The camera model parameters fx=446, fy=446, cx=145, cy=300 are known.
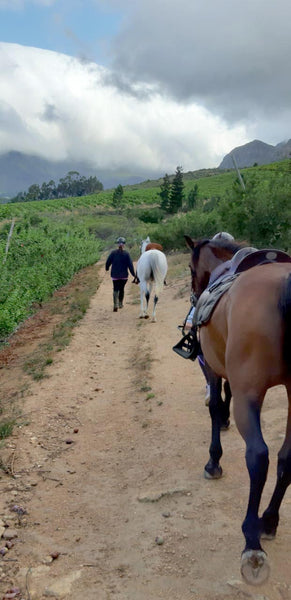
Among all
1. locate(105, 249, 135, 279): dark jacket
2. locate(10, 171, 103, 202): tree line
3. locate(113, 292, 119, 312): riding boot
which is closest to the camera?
locate(105, 249, 135, 279): dark jacket

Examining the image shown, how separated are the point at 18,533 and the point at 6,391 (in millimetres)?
3287

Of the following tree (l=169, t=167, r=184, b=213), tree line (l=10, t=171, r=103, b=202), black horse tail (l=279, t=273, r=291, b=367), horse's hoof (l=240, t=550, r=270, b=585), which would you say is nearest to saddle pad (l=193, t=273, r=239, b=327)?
black horse tail (l=279, t=273, r=291, b=367)

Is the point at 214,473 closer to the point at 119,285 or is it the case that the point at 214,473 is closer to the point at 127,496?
the point at 127,496

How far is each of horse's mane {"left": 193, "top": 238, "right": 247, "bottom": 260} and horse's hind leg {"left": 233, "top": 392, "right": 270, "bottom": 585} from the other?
188cm

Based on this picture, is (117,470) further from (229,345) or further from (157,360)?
(157,360)

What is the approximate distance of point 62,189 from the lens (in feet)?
361

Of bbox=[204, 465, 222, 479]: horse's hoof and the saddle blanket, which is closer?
the saddle blanket

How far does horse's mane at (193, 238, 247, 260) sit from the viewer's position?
4.01 meters

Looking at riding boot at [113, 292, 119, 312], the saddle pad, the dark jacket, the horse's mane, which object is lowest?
riding boot at [113, 292, 119, 312]

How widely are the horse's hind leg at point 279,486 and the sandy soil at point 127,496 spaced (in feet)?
0.36

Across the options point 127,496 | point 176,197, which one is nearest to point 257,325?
point 127,496

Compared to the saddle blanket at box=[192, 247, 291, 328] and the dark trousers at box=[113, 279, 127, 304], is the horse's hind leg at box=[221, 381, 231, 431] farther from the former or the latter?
the dark trousers at box=[113, 279, 127, 304]

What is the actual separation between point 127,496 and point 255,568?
1572mm

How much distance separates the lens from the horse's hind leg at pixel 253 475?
7.46 ft
